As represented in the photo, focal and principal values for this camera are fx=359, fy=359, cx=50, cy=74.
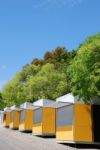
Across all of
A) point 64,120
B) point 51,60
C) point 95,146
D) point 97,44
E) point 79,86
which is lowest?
point 95,146

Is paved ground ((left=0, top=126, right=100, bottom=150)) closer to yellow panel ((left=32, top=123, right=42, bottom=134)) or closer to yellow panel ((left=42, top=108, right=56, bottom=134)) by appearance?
yellow panel ((left=42, top=108, right=56, bottom=134))

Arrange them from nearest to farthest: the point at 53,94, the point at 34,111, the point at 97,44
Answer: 1. the point at 97,44
2. the point at 34,111
3. the point at 53,94

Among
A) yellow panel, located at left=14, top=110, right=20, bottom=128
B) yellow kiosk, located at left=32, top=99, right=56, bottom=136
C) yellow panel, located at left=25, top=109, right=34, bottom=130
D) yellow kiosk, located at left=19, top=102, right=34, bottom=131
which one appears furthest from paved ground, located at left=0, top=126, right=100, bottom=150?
yellow panel, located at left=14, top=110, right=20, bottom=128

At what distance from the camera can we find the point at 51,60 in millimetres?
69875

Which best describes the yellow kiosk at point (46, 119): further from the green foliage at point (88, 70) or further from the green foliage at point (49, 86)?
the green foliage at point (49, 86)

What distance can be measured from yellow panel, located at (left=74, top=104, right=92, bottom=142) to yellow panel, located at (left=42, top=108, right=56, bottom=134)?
10.6 meters

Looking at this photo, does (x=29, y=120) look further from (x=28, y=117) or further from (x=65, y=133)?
(x=65, y=133)

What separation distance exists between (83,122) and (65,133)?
2.15m

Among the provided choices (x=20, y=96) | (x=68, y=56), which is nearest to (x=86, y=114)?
(x=20, y=96)

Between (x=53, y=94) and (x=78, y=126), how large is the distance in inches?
972

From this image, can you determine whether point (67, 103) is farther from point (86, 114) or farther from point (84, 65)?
point (84, 65)

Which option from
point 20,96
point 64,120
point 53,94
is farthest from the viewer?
point 20,96

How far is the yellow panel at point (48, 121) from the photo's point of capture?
35.0 m

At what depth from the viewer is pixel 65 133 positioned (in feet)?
86.0
